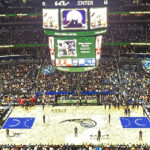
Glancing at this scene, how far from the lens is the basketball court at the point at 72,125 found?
103 ft

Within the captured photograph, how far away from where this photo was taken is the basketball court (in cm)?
3131

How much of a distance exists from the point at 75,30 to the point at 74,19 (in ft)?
4.57

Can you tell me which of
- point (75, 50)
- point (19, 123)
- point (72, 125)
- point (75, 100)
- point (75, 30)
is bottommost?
point (72, 125)

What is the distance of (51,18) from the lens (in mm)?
37469

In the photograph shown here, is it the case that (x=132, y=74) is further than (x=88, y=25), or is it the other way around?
(x=132, y=74)

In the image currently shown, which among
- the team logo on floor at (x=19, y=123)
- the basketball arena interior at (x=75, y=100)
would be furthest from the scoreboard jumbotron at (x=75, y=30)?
the team logo on floor at (x=19, y=123)

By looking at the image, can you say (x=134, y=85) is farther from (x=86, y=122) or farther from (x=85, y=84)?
(x=86, y=122)

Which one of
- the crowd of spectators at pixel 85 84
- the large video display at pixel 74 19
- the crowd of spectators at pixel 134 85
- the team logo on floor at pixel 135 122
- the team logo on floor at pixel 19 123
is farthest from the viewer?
the crowd of spectators at pixel 85 84

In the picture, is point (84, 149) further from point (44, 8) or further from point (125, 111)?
point (44, 8)

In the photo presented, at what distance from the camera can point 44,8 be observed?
37.5 metres

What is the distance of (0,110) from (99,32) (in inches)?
677

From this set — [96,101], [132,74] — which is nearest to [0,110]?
[96,101]

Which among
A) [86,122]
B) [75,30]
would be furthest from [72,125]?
[75,30]

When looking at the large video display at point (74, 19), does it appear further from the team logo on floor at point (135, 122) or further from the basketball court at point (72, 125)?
the team logo on floor at point (135, 122)
